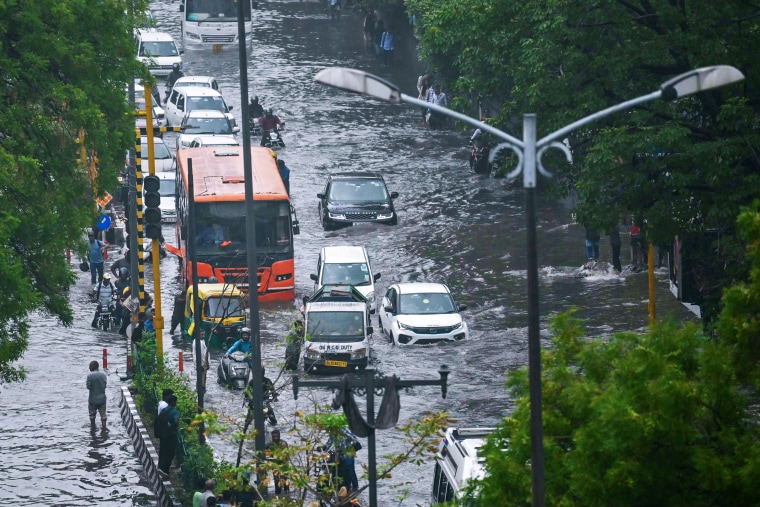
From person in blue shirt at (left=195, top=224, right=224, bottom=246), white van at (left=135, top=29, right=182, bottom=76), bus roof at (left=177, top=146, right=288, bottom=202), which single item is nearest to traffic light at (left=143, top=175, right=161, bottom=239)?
bus roof at (left=177, top=146, right=288, bottom=202)

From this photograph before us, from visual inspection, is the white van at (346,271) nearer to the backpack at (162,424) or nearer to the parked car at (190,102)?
the backpack at (162,424)

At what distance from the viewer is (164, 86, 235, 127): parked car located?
176 feet

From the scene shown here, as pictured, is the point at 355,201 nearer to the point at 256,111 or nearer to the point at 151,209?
the point at 256,111

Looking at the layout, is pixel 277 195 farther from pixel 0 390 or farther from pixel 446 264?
pixel 0 390

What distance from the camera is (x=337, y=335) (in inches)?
1275

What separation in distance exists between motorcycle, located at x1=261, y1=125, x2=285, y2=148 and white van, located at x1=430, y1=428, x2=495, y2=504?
3372 cm

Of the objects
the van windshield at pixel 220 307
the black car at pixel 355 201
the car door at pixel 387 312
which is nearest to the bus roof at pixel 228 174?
the black car at pixel 355 201

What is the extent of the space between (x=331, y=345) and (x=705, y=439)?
18021 millimetres

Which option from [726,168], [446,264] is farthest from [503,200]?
[726,168]

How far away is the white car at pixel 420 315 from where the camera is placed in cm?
3369

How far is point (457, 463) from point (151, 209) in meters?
11.7

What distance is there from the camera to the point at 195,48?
222 feet

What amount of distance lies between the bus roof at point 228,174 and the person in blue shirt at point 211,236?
72 centimetres

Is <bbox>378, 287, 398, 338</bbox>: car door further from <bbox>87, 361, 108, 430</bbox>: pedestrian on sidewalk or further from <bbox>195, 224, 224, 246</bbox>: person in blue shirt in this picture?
<bbox>87, 361, 108, 430</bbox>: pedestrian on sidewalk
